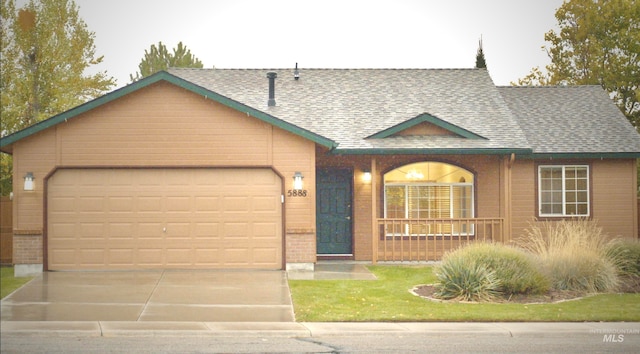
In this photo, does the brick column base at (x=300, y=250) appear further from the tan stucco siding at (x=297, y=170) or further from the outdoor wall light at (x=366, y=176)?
the outdoor wall light at (x=366, y=176)

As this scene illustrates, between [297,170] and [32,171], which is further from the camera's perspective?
[297,170]

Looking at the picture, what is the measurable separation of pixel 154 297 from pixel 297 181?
491 centimetres

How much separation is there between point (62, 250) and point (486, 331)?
10.5m

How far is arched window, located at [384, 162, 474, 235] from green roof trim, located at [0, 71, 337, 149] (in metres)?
3.45

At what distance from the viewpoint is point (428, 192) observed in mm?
20406

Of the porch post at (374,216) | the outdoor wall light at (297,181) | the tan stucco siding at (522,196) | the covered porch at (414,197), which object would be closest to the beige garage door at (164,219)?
the outdoor wall light at (297,181)

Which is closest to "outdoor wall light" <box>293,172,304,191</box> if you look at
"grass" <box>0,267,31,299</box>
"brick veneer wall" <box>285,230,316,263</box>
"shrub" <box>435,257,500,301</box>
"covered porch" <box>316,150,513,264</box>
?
"brick veneer wall" <box>285,230,316,263</box>

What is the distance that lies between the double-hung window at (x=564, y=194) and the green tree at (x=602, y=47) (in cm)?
1009

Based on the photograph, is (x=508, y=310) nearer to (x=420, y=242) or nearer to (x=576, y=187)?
(x=420, y=242)

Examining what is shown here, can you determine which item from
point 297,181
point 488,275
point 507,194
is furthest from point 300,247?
point 507,194

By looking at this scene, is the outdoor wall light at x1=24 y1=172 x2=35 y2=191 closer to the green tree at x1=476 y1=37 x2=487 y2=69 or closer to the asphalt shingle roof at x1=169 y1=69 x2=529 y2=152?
the asphalt shingle roof at x1=169 y1=69 x2=529 y2=152

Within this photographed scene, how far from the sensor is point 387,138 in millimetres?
19906

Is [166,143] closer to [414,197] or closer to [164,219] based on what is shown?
[164,219]

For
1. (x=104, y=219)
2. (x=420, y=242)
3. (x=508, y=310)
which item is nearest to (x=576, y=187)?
(x=420, y=242)
